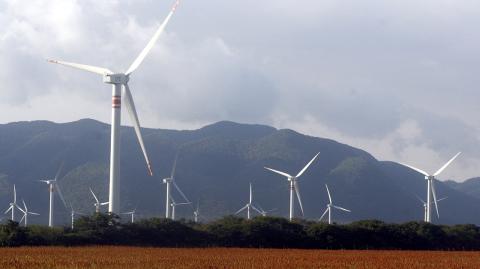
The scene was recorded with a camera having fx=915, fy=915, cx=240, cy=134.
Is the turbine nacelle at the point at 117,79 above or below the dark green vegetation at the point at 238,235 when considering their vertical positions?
above

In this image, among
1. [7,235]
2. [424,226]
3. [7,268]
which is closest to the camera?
[7,268]

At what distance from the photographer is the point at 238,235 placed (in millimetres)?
111438

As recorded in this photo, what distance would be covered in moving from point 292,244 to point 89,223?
24636 mm

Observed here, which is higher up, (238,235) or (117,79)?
(117,79)

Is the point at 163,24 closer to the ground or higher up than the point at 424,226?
higher up

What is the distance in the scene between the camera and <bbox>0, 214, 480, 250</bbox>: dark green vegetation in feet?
333

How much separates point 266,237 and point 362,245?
40.7ft

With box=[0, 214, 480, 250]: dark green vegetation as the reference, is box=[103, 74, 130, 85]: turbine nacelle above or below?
above

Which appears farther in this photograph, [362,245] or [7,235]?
[362,245]

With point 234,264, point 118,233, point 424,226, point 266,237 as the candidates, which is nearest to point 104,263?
point 234,264

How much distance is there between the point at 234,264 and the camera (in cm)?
6300

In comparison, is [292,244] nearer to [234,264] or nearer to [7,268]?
[234,264]

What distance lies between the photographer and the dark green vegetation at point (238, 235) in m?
102

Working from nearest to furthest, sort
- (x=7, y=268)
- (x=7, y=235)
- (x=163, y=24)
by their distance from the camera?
1. (x=7, y=268)
2. (x=7, y=235)
3. (x=163, y=24)
